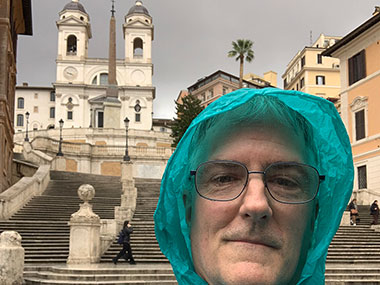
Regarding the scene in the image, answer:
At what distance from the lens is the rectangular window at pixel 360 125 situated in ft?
106

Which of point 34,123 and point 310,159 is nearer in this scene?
point 310,159

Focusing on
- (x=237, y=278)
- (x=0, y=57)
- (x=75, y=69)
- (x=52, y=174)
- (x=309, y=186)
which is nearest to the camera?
(x=237, y=278)

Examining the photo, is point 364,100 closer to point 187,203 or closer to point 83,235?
point 83,235

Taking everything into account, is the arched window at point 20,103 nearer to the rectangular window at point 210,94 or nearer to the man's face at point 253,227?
the rectangular window at point 210,94

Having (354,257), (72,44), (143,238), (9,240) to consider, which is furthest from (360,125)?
(72,44)

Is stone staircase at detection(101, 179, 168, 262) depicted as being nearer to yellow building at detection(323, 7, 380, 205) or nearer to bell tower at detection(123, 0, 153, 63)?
yellow building at detection(323, 7, 380, 205)

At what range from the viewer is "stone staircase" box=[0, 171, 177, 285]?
13250mm

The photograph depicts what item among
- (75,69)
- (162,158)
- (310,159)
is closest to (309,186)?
(310,159)

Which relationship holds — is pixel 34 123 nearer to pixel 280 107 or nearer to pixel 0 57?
pixel 0 57

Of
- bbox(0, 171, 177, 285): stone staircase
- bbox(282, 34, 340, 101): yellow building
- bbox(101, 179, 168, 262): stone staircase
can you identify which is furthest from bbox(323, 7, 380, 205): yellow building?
bbox(282, 34, 340, 101): yellow building

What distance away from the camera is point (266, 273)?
146cm

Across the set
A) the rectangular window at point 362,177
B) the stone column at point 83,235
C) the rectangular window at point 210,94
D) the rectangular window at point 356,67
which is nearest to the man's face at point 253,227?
the stone column at point 83,235

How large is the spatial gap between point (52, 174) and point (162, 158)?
52.6ft

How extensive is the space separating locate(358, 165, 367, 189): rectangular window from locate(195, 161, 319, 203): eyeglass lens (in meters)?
31.4
